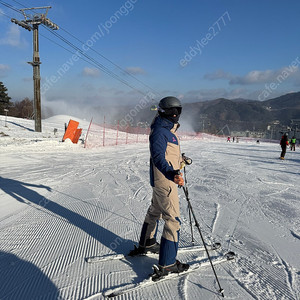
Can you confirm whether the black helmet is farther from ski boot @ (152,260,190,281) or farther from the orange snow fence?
the orange snow fence

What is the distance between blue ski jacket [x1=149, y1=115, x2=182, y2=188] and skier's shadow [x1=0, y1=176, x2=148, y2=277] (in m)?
1.11

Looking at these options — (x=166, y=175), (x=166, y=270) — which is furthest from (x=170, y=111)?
(x=166, y=270)

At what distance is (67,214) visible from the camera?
13.5ft

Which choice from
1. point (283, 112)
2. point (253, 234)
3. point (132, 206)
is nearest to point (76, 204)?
point (132, 206)

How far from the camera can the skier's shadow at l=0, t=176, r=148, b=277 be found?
310cm

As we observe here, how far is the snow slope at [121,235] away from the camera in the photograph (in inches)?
89.9

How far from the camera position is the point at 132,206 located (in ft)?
15.3

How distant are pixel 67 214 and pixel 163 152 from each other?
2.72 meters

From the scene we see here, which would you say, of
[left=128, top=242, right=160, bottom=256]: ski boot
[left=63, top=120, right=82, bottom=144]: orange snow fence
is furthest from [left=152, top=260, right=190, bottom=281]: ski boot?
[left=63, top=120, right=82, bottom=144]: orange snow fence

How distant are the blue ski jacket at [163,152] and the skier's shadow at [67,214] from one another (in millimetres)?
1108

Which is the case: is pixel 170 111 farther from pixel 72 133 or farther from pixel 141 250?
pixel 72 133

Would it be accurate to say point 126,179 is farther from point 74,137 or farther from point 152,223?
point 74,137

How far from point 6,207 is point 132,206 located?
2334 mm

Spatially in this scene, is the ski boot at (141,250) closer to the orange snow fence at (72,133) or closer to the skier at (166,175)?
the skier at (166,175)
